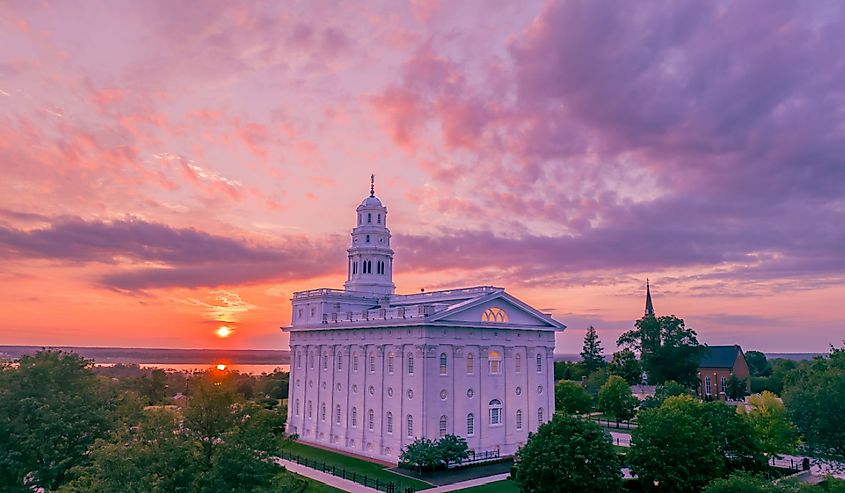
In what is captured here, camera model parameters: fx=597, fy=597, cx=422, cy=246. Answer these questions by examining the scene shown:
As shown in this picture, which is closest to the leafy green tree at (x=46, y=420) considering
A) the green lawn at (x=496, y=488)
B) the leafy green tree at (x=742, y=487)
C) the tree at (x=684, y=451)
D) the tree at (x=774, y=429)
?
the green lawn at (x=496, y=488)

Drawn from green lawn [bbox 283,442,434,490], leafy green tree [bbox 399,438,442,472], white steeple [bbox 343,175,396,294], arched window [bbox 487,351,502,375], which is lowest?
green lawn [bbox 283,442,434,490]

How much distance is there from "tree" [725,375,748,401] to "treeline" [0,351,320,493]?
293 ft

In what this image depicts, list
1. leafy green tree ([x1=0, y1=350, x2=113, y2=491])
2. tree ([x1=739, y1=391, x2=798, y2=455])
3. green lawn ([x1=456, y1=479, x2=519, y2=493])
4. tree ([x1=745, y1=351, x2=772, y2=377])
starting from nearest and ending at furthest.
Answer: leafy green tree ([x1=0, y1=350, x2=113, y2=491]) < green lawn ([x1=456, y1=479, x2=519, y2=493]) < tree ([x1=739, y1=391, x2=798, y2=455]) < tree ([x1=745, y1=351, x2=772, y2=377])

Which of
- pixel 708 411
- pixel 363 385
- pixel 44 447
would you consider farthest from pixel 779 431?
pixel 44 447

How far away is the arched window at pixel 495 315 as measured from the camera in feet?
178

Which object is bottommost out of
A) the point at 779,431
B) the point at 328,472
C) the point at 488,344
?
the point at 328,472

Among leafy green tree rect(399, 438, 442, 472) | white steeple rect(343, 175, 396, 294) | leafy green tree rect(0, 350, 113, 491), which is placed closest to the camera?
leafy green tree rect(0, 350, 113, 491)

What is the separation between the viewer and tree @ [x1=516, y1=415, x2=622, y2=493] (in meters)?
33.1

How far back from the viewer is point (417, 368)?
5047 centimetres

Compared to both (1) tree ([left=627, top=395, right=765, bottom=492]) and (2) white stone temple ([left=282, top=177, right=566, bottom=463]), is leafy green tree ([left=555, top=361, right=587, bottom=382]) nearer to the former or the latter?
(2) white stone temple ([left=282, top=177, right=566, bottom=463])

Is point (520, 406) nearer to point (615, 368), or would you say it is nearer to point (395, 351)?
point (395, 351)

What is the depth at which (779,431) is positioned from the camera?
1891 inches

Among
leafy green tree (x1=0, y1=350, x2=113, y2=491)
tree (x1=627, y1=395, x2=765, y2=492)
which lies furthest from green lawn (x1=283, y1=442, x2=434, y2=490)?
tree (x1=627, y1=395, x2=765, y2=492)

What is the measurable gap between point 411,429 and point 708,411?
23148 mm
